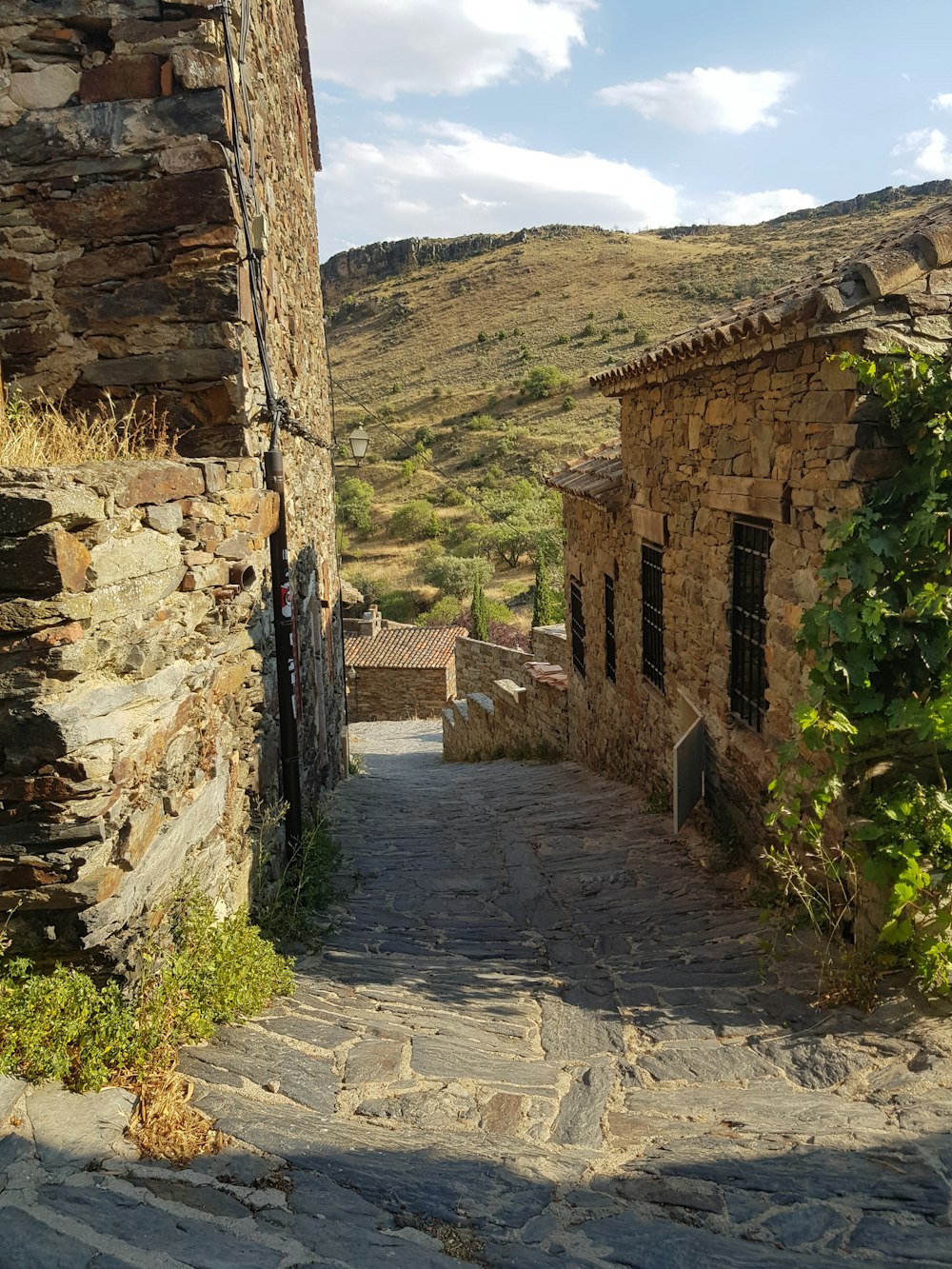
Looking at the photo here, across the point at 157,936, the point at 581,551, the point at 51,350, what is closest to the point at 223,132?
the point at 51,350

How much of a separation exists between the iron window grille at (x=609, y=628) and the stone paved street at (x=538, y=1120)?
3.91m

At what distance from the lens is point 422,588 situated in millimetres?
34469

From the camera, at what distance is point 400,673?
80.8 ft

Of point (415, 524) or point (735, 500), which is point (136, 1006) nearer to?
point (735, 500)

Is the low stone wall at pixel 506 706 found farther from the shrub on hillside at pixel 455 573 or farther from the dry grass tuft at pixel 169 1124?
the shrub on hillside at pixel 455 573

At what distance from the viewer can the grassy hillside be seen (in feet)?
127

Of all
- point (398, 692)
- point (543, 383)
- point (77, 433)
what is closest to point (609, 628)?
point (77, 433)

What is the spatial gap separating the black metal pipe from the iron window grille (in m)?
4.34

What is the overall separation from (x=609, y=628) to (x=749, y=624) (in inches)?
146

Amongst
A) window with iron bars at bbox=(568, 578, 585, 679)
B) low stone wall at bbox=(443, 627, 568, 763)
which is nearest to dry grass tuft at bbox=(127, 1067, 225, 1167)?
window with iron bars at bbox=(568, 578, 585, 679)

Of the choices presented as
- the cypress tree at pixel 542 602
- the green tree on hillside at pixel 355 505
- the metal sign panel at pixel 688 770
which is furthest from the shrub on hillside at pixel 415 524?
the metal sign panel at pixel 688 770

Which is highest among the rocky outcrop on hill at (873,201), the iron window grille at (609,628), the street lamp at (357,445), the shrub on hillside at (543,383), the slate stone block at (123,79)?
the rocky outcrop on hill at (873,201)

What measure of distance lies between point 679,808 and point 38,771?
478 centimetres

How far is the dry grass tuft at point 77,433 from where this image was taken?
12.4 feet
